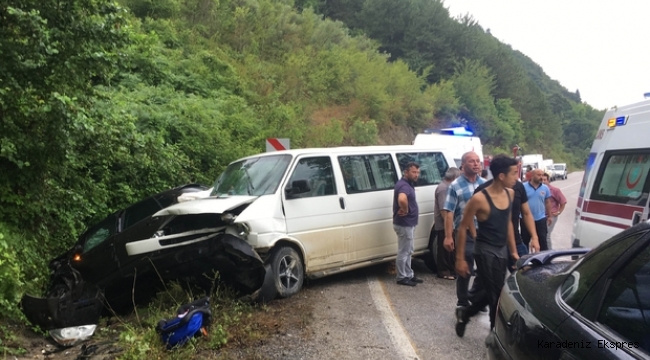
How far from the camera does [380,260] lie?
286 inches

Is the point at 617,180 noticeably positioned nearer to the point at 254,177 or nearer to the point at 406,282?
the point at 406,282

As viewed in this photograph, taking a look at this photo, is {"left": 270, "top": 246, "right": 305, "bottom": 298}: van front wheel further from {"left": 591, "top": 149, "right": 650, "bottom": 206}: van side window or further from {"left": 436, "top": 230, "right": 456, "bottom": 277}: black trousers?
{"left": 591, "top": 149, "right": 650, "bottom": 206}: van side window

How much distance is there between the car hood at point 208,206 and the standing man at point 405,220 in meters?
1.97

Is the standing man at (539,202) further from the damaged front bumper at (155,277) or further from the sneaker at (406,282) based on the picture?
the damaged front bumper at (155,277)

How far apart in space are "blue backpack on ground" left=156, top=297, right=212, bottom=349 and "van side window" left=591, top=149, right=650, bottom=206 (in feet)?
16.1

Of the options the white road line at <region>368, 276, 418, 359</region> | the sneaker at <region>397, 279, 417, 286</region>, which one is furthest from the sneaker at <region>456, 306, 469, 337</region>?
the sneaker at <region>397, 279, 417, 286</region>

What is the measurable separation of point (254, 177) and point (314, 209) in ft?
3.15

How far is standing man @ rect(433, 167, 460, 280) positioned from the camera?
7.25 metres

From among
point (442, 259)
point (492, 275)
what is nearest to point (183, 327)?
point (492, 275)

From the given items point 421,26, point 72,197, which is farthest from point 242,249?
point 421,26

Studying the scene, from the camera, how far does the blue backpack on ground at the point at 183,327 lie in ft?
14.8

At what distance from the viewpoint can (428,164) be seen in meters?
8.12

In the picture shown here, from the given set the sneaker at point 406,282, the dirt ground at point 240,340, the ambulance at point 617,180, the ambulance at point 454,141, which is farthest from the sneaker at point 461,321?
the ambulance at point 454,141

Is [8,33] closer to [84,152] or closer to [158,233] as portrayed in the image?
[84,152]
